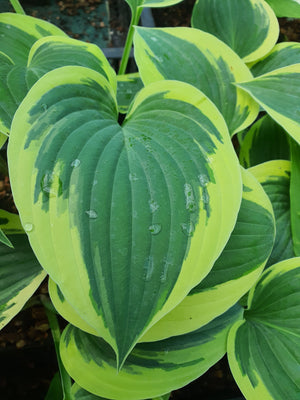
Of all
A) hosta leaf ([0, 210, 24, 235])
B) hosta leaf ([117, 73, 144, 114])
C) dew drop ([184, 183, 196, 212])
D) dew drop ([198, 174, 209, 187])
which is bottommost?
hosta leaf ([0, 210, 24, 235])

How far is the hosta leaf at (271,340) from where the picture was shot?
1.48ft

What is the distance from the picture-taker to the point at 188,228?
35 cm

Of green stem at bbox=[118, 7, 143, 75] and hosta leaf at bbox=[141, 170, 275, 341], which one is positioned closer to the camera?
hosta leaf at bbox=[141, 170, 275, 341]

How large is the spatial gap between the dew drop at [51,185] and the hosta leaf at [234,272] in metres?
0.21

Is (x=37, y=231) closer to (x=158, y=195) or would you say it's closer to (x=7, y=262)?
(x=158, y=195)

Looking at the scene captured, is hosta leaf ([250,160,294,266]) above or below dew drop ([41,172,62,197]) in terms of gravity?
below

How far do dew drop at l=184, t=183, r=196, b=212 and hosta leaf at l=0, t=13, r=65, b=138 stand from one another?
0.24 meters

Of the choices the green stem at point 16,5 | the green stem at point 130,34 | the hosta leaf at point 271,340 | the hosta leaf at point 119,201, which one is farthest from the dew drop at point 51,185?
the green stem at point 16,5

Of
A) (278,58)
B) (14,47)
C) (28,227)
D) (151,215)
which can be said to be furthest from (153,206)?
(278,58)

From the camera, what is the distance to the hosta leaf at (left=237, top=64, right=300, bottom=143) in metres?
0.56

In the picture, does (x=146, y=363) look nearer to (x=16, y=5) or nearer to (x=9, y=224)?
(x=9, y=224)

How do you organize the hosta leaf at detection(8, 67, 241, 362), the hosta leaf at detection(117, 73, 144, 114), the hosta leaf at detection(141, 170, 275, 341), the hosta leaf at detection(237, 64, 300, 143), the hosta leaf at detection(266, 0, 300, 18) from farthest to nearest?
the hosta leaf at detection(266, 0, 300, 18)
the hosta leaf at detection(117, 73, 144, 114)
the hosta leaf at detection(237, 64, 300, 143)
the hosta leaf at detection(141, 170, 275, 341)
the hosta leaf at detection(8, 67, 241, 362)

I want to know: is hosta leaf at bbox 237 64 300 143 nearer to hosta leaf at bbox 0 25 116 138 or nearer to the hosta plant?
the hosta plant

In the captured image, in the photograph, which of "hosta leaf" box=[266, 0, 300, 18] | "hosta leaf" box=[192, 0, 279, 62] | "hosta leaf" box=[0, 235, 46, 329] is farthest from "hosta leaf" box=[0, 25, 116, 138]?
"hosta leaf" box=[266, 0, 300, 18]
